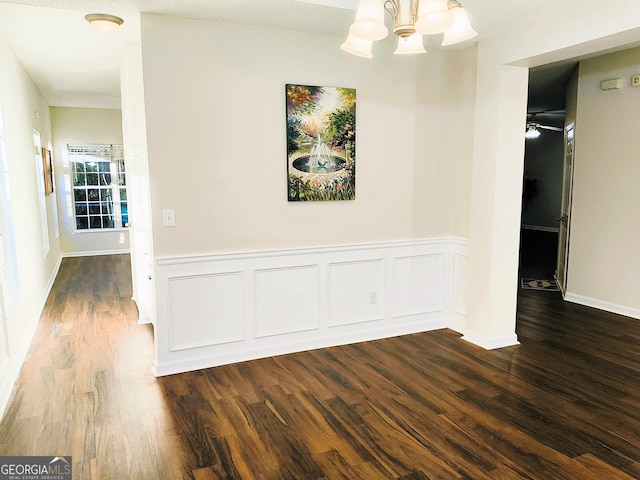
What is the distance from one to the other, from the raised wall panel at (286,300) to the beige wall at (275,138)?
0.79 ft

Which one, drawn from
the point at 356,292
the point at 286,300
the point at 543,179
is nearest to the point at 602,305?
the point at 356,292

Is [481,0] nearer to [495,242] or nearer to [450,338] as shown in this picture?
[495,242]

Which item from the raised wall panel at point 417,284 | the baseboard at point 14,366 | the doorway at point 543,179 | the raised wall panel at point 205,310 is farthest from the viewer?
the doorway at point 543,179

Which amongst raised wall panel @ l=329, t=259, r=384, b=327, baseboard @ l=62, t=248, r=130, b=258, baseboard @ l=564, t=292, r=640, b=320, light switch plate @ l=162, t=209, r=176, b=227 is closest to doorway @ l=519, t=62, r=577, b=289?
baseboard @ l=564, t=292, r=640, b=320

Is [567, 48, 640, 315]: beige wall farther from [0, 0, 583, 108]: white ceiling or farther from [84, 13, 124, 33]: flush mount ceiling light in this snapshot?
[84, 13, 124, 33]: flush mount ceiling light

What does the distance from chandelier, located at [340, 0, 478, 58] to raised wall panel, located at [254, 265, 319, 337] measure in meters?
2.00

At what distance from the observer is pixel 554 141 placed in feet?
35.9

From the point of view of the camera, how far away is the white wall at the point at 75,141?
843 cm

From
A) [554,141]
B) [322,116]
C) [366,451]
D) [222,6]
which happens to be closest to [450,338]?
[366,451]

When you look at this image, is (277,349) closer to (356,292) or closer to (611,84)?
(356,292)

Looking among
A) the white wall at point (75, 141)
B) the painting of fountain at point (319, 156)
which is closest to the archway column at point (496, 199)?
the painting of fountain at point (319, 156)

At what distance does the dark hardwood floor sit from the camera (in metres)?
2.35

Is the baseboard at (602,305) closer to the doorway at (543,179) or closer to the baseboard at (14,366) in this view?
the doorway at (543,179)

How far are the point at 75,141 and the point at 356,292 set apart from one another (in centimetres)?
692
